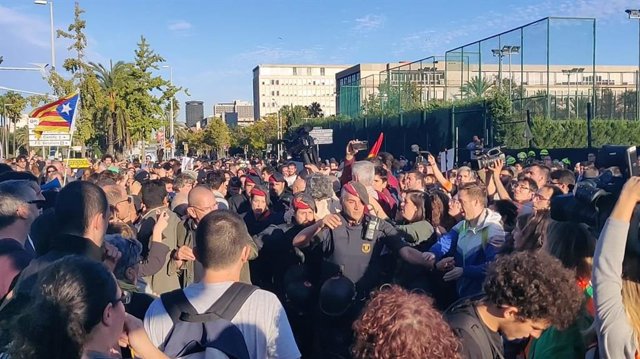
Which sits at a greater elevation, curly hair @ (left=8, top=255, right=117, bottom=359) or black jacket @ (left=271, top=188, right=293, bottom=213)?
curly hair @ (left=8, top=255, right=117, bottom=359)

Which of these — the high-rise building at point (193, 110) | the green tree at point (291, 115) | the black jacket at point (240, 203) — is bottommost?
the black jacket at point (240, 203)

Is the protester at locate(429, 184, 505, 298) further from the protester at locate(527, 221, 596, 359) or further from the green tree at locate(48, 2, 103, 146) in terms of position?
the green tree at locate(48, 2, 103, 146)

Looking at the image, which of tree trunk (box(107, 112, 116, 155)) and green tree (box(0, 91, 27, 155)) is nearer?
tree trunk (box(107, 112, 116, 155))

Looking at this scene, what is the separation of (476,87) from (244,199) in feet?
71.4

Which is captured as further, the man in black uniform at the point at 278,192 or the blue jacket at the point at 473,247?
the man in black uniform at the point at 278,192

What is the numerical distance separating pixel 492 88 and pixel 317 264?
23324 mm

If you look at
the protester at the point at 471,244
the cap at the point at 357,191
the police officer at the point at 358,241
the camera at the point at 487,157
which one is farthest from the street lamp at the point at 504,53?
the police officer at the point at 358,241

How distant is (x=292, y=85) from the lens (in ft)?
574

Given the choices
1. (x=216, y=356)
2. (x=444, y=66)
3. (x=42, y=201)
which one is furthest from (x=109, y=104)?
(x=216, y=356)

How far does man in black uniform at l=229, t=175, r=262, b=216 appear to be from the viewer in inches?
343

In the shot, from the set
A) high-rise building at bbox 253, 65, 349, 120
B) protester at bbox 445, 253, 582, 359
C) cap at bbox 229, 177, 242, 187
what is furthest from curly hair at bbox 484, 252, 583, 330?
high-rise building at bbox 253, 65, 349, 120

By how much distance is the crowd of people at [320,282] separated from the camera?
2.37 metres

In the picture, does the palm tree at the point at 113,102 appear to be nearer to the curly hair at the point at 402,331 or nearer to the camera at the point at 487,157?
the camera at the point at 487,157

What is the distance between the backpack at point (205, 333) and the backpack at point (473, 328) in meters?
0.99
